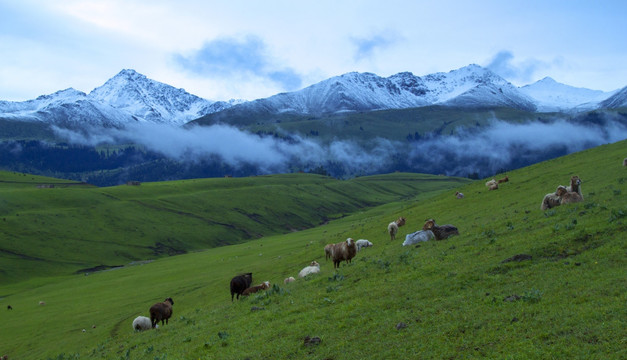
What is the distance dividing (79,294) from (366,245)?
171 ft

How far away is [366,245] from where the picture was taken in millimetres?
43781

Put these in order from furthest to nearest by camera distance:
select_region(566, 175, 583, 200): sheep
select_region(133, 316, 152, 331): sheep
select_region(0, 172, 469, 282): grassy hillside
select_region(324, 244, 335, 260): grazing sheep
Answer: select_region(0, 172, 469, 282): grassy hillside → select_region(324, 244, 335, 260): grazing sheep → select_region(133, 316, 152, 331): sheep → select_region(566, 175, 583, 200): sheep

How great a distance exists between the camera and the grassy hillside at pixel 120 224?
112562mm

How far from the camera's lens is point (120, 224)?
141 meters

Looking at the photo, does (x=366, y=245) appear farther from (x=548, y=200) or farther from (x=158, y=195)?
(x=158, y=195)

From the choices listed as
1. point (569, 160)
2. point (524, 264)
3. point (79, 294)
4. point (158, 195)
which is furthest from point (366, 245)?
point (158, 195)

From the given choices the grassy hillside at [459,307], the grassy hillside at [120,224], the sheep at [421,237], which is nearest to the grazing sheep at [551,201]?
the grassy hillside at [459,307]

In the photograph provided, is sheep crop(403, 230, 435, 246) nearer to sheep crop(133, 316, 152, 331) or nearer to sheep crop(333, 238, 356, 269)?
sheep crop(333, 238, 356, 269)

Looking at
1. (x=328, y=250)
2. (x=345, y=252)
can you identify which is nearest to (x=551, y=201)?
(x=345, y=252)

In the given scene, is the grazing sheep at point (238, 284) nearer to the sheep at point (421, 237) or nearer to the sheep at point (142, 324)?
the sheep at point (142, 324)

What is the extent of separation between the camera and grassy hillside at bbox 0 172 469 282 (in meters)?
113

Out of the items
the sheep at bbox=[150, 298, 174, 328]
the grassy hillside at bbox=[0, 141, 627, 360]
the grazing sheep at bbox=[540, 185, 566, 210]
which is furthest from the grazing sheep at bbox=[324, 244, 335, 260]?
the grazing sheep at bbox=[540, 185, 566, 210]

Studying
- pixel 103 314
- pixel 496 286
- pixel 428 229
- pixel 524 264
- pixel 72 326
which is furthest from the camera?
pixel 103 314

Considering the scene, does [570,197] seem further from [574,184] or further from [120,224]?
[120,224]
